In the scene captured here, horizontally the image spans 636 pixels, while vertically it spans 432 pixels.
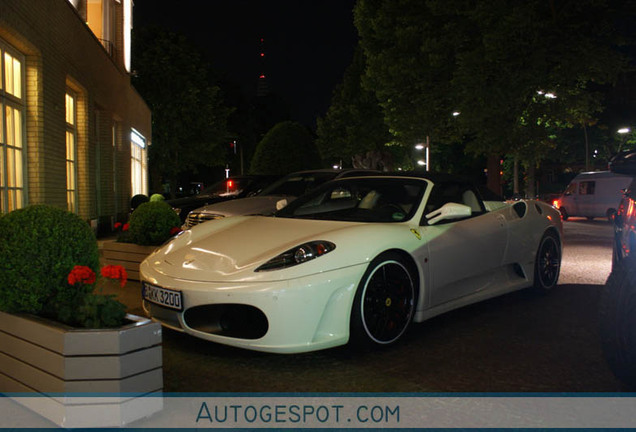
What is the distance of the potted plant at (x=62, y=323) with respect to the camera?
3.05 meters

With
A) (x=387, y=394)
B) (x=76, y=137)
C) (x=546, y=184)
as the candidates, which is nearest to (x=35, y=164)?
(x=76, y=137)

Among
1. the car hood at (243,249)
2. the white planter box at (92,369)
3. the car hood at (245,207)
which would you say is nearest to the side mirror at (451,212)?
the car hood at (243,249)

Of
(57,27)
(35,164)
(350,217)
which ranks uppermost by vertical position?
(57,27)

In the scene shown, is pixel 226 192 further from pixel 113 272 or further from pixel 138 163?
pixel 138 163

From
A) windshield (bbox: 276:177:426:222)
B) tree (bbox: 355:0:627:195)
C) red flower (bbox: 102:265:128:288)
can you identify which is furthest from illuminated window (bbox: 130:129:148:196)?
red flower (bbox: 102:265:128:288)

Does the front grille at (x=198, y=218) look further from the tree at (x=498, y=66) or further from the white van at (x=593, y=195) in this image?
the white van at (x=593, y=195)

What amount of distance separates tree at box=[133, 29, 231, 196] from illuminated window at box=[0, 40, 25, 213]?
25413mm

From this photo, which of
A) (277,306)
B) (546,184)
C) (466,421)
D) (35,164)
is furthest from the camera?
(546,184)

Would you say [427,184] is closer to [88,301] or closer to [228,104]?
[88,301]

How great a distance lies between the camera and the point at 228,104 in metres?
63.3

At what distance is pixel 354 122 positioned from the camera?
184 feet

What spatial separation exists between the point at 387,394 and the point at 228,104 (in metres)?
→ 61.7

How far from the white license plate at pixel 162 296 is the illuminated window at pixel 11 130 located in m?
4.65

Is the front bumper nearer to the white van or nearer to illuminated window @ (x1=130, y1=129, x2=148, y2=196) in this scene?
illuminated window @ (x1=130, y1=129, x2=148, y2=196)
